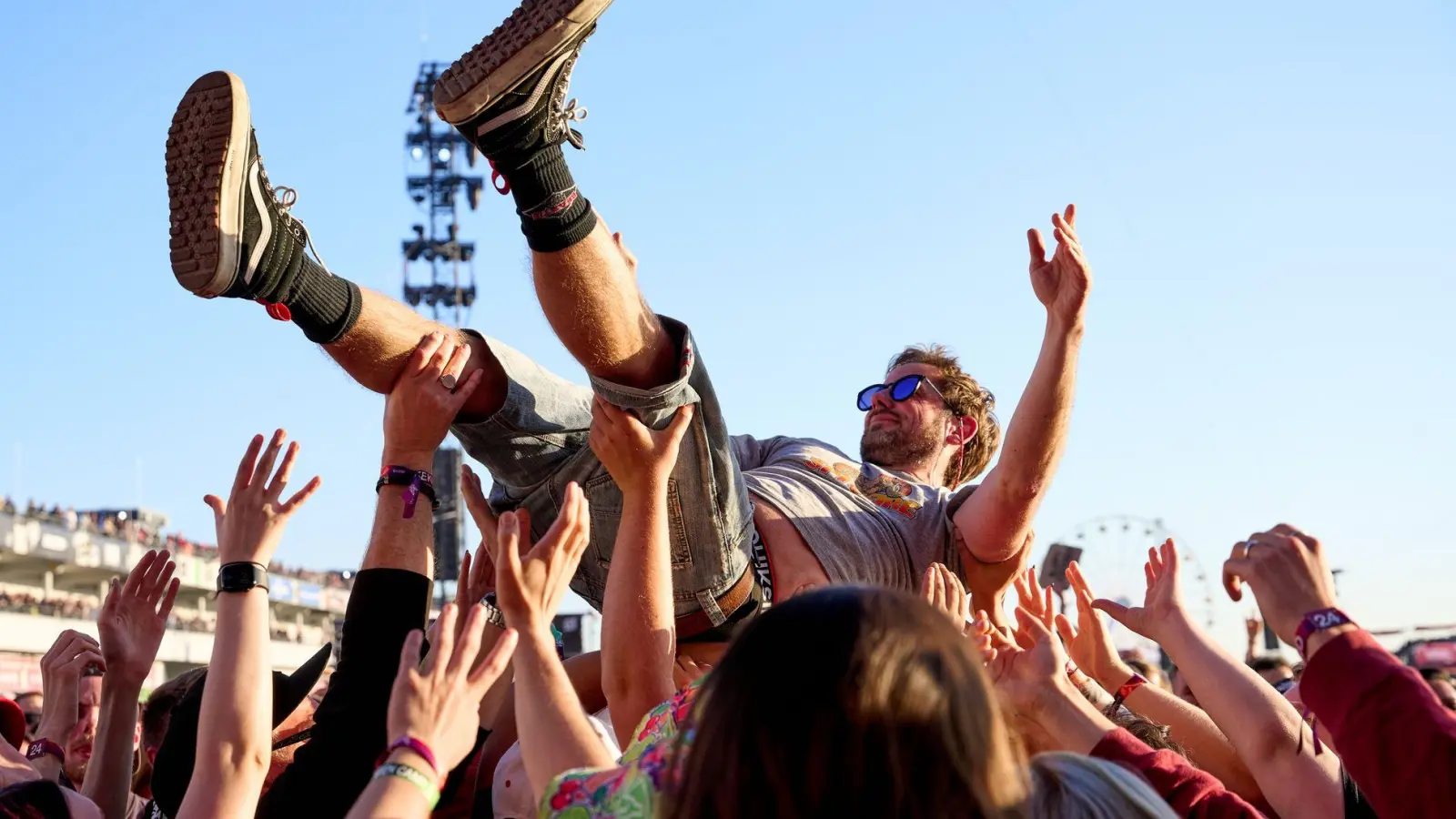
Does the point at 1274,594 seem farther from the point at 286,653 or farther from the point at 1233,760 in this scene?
the point at 286,653

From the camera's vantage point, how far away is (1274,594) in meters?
2.03

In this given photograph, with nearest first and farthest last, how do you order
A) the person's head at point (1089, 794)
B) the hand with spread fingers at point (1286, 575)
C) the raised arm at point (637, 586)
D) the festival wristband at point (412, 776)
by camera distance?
the person's head at point (1089, 794)
the festival wristband at point (412, 776)
the hand with spread fingers at point (1286, 575)
the raised arm at point (637, 586)

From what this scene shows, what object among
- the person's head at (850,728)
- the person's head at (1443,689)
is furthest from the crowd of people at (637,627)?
the person's head at (1443,689)

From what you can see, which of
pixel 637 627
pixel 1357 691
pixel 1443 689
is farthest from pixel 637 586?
pixel 1443 689

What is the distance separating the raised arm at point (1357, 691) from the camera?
171 cm

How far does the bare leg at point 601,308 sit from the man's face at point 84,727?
2220 mm

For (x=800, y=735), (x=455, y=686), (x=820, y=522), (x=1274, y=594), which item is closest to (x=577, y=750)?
(x=455, y=686)

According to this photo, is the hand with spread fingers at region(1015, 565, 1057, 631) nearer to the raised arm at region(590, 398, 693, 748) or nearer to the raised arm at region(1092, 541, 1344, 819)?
the raised arm at region(1092, 541, 1344, 819)

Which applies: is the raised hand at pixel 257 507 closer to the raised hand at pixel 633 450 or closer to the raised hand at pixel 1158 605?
the raised hand at pixel 633 450

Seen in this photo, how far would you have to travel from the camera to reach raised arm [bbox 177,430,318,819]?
2.34 metres

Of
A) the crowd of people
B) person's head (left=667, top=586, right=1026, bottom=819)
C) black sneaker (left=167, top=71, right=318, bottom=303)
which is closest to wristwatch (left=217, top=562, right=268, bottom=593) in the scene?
the crowd of people

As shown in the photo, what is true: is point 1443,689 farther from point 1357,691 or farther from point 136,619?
point 136,619

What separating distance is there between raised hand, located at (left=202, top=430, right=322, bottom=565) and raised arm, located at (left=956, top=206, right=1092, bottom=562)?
1.70m

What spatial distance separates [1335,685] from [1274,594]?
8.1 inches
